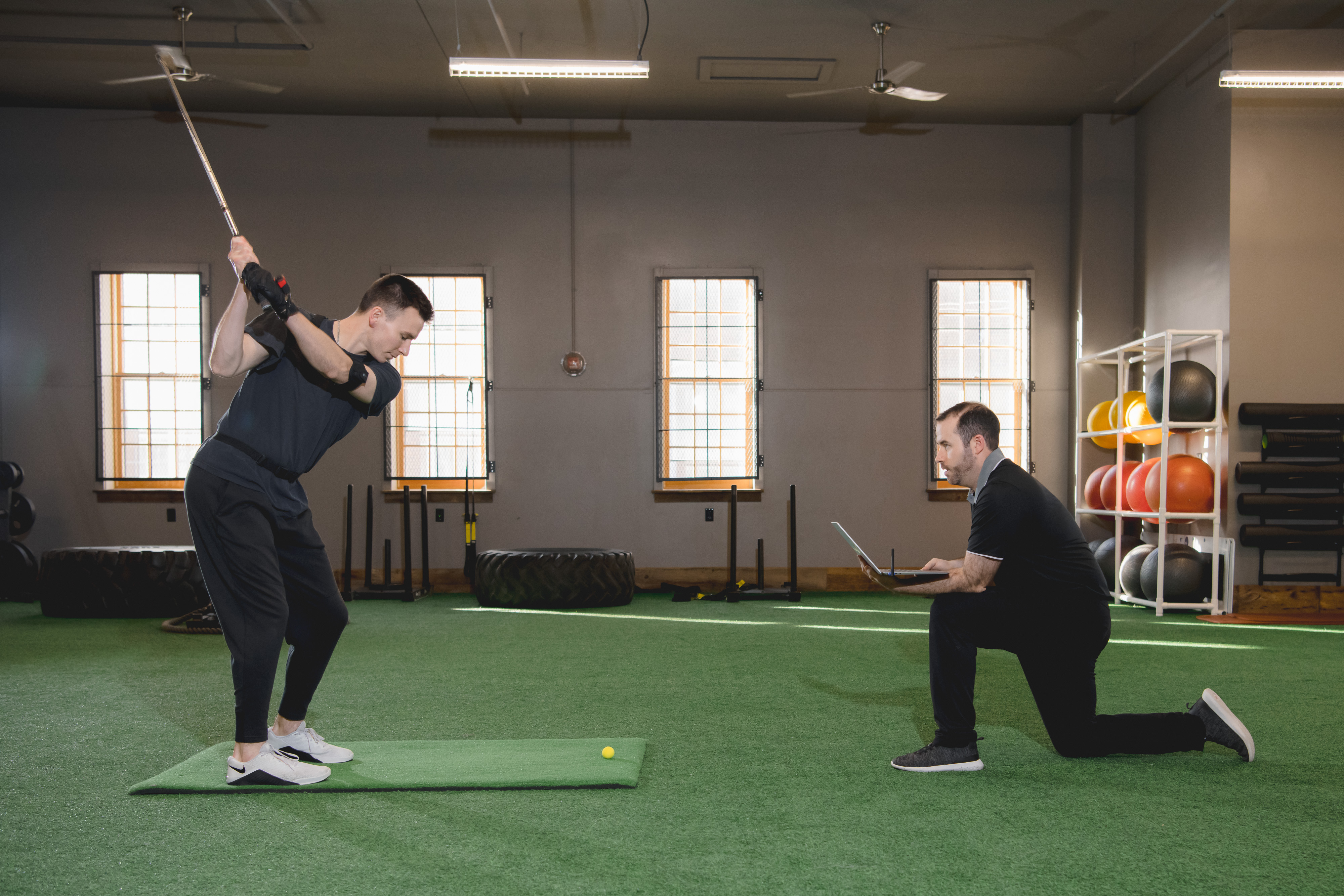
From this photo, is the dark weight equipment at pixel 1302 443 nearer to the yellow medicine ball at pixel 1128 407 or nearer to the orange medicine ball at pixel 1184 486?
the orange medicine ball at pixel 1184 486

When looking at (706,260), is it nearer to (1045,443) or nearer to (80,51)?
(1045,443)

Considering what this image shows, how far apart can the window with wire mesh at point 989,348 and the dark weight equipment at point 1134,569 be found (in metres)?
1.61

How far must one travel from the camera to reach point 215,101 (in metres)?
8.30

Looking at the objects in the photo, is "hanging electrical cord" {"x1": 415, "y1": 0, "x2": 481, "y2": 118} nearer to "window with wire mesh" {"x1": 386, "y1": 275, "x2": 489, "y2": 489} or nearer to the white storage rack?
"window with wire mesh" {"x1": 386, "y1": 275, "x2": 489, "y2": 489}

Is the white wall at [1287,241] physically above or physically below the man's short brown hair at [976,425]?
above

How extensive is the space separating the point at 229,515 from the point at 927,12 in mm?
6180

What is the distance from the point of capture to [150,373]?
8562 mm

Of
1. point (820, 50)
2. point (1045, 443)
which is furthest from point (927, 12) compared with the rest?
point (1045, 443)

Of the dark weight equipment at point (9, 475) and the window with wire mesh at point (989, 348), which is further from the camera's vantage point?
the window with wire mesh at point (989, 348)

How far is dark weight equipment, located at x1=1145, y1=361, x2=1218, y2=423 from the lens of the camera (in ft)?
22.5

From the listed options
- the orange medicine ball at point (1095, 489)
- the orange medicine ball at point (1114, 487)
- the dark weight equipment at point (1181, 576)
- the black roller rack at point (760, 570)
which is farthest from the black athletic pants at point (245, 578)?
the orange medicine ball at point (1095, 489)

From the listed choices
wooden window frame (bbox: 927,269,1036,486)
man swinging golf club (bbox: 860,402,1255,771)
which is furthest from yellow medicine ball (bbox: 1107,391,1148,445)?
man swinging golf club (bbox: 860,402,1255,771)

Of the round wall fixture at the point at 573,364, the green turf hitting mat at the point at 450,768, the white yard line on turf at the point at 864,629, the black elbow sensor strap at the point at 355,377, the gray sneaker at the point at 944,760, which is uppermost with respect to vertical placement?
the round wall fixture at the point at 573,364

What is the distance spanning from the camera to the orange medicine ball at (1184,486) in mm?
6883
